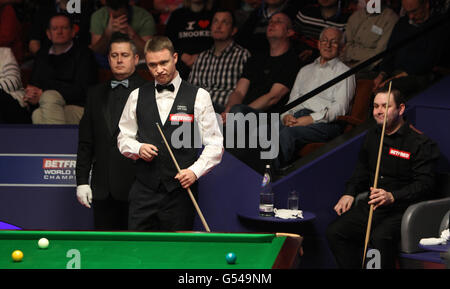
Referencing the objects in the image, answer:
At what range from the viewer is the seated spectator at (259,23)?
578cm

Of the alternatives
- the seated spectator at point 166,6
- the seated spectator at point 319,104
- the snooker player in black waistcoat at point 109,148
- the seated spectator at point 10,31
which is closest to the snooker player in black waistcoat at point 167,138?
the snooker player in black waistcoat at point 109,148

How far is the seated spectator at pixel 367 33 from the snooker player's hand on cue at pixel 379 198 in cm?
171

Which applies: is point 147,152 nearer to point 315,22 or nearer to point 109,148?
point 109,148

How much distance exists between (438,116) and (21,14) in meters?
4.02

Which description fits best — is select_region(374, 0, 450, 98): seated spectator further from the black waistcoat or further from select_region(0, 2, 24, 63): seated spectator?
select_region(0, 2, 24, 63): seated spectator

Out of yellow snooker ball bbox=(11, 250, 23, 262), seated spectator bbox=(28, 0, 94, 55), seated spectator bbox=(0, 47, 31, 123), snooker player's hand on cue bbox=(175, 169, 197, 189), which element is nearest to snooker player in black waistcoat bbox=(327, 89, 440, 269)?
snooker player's hand on cue bbox=(175, 169, 197, 189)

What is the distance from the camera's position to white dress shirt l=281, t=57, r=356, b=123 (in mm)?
4922

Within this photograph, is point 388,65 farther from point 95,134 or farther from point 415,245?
point 95,134

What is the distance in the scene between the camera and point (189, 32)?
593 centimetres

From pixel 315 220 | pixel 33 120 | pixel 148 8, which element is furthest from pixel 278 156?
pixel 148 8

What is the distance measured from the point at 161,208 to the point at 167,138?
38 centimetres

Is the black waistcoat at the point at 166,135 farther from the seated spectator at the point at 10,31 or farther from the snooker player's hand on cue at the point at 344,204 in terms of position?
the seated spectator at the point at 10,31
